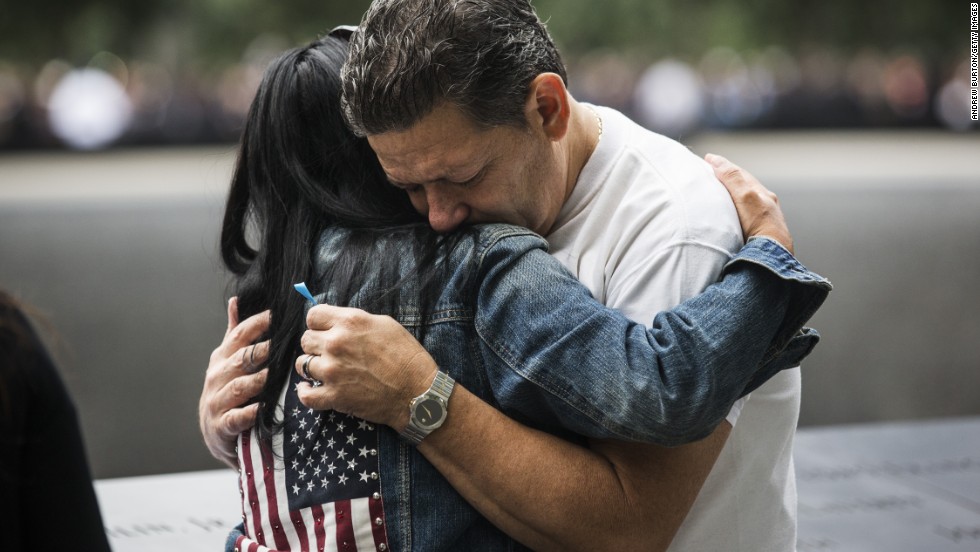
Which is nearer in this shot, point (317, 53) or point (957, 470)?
point (317, 53)

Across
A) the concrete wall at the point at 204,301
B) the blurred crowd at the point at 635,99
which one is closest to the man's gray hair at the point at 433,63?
the concrete wall at the point at 204,301

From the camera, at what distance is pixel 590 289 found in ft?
6.72

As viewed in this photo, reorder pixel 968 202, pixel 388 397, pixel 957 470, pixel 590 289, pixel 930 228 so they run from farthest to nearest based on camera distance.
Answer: pixel 968 202, pixel 930 228, pixel 957 470, pixel 590 289, pixel 388 397

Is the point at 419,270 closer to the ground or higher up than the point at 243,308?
higher up

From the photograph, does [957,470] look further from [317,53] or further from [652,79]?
[652,79]

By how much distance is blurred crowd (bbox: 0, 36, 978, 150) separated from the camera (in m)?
18.4

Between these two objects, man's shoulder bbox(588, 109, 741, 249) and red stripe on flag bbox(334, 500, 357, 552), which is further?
man's shoulder bbox(588, 109, 741, 249)

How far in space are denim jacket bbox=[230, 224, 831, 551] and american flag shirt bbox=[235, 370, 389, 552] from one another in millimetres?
34

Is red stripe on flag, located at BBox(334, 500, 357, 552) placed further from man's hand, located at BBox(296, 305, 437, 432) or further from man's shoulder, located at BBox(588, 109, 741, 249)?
man's shoulder, located at BBox(588, 109, 741, 249)

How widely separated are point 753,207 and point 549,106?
442 mm

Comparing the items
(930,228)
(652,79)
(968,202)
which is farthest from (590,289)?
(652,79)

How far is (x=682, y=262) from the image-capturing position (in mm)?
Answer: 1957

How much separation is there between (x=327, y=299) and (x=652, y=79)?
23043 mm

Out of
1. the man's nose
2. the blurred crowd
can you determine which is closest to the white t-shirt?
→ the man's nose
